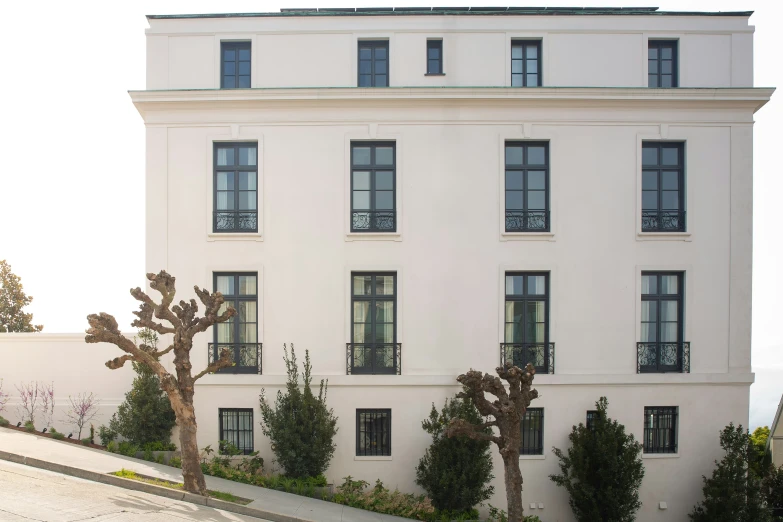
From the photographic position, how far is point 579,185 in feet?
47.3

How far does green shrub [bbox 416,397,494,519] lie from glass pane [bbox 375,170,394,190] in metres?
6.03

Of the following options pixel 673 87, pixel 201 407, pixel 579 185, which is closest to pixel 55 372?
pixel 201 407

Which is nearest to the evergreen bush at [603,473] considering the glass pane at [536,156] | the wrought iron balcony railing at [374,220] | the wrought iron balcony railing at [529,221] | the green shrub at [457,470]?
the green shrub at [457,470]

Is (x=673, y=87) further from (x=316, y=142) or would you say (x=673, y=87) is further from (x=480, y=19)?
(x=316, y=142)

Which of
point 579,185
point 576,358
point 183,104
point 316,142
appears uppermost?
point 183,104

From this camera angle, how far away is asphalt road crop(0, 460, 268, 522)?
9.48 metres

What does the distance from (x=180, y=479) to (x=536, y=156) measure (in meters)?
12.2

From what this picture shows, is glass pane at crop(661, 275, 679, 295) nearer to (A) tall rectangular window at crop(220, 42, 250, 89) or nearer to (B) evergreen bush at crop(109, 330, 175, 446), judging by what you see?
(A) tall rectangular window at crop(220, 42, 250, 89)

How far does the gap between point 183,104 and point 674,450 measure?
53.2ft

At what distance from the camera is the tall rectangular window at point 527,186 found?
47.5ft

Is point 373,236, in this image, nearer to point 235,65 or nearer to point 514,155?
point 514,155

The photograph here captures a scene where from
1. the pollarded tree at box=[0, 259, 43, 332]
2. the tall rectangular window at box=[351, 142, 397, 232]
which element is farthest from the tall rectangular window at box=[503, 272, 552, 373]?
the pollarded tree at box=[0, 259, 43, 332]

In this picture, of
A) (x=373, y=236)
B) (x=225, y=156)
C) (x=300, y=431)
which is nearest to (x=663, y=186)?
(x=373, y=236)

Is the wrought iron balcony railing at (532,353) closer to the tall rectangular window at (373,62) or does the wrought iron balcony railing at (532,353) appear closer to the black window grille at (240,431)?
the black window grille at (240,431)
